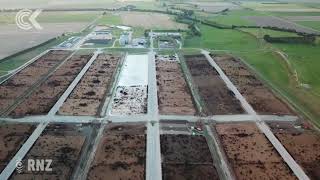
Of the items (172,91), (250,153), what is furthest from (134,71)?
(250,153)

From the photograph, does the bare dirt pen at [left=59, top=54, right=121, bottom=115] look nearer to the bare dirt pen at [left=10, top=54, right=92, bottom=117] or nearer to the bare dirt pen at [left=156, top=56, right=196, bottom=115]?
the bare dirt pen at [left=10, top=54, right=92, bottom=117]

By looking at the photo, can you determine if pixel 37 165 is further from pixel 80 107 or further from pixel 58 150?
pixel 80 107

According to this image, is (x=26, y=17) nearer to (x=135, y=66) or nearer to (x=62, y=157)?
(x=135, y=66)

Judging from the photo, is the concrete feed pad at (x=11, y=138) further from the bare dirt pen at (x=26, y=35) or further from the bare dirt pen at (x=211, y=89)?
the bare dirt pen at (x=26, y=35)

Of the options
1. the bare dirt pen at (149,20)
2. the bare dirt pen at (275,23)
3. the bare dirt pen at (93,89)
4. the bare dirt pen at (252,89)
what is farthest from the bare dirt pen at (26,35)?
the bare dirt pen at (275,23)

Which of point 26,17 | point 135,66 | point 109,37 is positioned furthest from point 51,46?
point 26,17

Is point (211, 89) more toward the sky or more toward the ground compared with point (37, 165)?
more toward the sky
